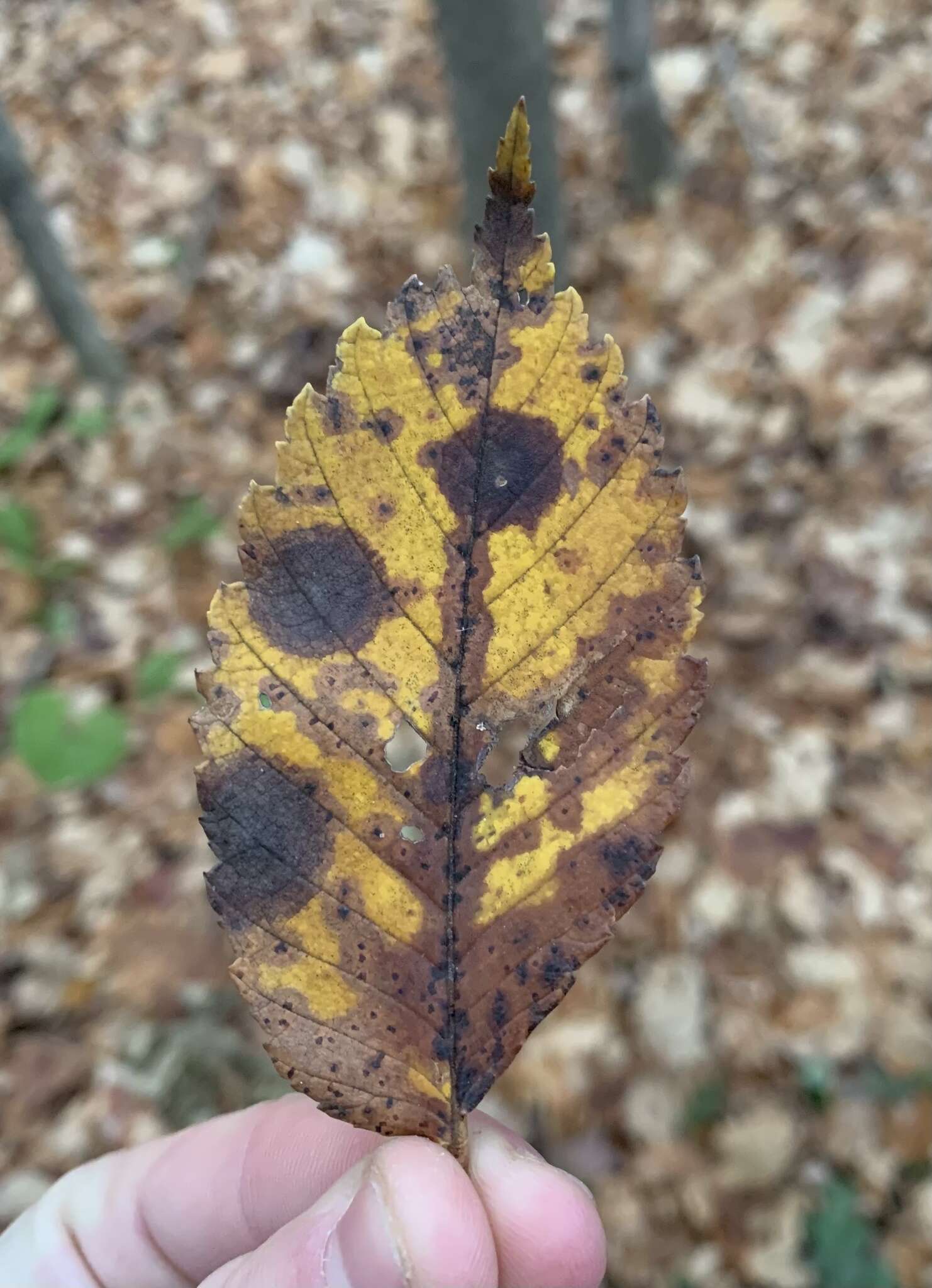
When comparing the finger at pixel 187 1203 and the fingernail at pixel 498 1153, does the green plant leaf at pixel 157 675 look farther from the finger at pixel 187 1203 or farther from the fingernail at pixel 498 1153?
the fingernail at pixel 498 1153

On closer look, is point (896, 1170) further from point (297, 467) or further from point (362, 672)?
point (297, 467)

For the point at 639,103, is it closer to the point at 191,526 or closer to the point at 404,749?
the point at 191,526

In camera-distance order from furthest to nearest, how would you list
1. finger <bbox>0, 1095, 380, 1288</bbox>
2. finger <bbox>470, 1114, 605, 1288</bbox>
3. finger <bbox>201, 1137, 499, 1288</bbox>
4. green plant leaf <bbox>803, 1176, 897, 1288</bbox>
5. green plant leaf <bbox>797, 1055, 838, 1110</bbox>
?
green plant leaf <bbox>797, 1055, 838, 1110</bbox>
green plant leaf <bbox>803, 1176, 897, 1288</bbox>
finger <bbox>0, 1095, 380, 1288</bbox>
finger <bbox>470, 1114, 605, 1288</bbox>
finger <bbox>201, 1137, 499, 1288</bbox>

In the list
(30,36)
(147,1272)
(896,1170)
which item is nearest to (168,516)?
(147,1272)

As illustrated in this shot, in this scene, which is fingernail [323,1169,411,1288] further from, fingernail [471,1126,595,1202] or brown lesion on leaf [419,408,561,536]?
brown lesion on leaf [419,408,561,536]

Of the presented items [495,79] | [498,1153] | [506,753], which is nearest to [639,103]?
[495,79]

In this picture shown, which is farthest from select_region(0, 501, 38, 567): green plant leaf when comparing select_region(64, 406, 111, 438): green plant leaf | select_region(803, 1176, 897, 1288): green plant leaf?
select_region(803, 1176, 897, 1288): green plant leaf
